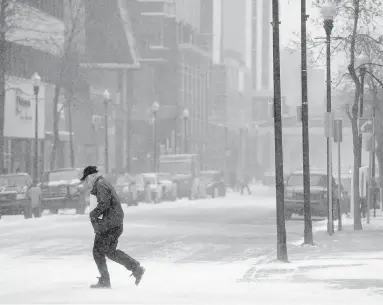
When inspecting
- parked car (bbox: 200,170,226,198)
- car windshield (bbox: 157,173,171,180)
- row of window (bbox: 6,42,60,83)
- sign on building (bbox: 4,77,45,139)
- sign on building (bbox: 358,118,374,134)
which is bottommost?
parked car (bbox: 200,170,226,198)

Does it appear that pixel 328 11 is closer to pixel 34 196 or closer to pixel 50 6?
pixel 34 196

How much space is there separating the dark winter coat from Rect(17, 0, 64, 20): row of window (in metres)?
60.6

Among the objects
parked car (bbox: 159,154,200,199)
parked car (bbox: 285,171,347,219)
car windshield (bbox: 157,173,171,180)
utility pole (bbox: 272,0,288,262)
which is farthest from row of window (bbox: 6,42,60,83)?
utility pole (bbox: 272,0,288,262)

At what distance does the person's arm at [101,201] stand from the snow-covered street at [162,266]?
1.06m

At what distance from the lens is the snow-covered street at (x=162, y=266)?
18203 mm

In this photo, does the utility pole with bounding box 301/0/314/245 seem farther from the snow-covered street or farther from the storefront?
the storefront

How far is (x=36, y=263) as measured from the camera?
2541 centimetres

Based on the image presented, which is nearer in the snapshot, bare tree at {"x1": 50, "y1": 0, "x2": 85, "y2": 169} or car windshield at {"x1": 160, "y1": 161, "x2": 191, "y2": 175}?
bare tree at {"x1": 50, "y1": 0, "x2": 85, "y2": 169}

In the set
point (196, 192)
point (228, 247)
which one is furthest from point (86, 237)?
point (196, 192)

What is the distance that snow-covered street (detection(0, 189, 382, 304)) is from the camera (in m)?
18.2

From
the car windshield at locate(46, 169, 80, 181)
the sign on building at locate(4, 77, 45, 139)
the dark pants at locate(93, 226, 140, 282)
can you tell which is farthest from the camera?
the sign on building at locate(4, 77, 45, 139)

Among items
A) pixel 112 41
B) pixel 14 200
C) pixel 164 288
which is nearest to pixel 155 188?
pixel 14 200

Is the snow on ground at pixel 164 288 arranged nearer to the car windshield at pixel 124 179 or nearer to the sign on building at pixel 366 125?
the sign on building at pixel 366 125

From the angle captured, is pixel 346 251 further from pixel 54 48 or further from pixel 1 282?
pixel 54 48
